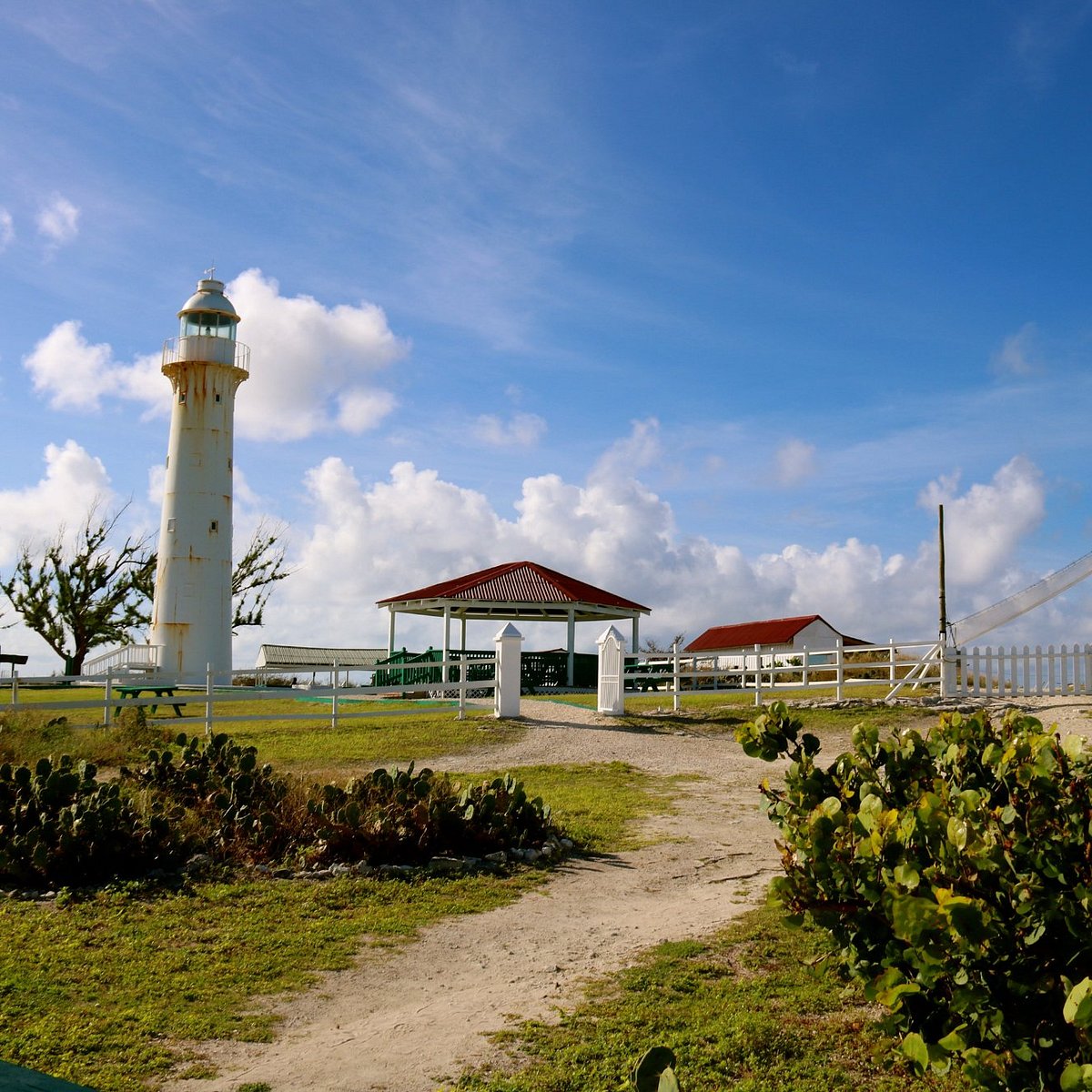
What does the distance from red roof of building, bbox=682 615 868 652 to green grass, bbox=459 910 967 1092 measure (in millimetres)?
35980

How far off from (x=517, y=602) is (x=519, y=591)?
1080mm

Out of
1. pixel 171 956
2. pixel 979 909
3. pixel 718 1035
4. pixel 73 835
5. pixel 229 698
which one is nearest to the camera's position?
pixel 979 909

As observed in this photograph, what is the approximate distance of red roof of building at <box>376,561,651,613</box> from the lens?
29.2m

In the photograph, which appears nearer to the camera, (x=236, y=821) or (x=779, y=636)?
(x=236, y=821)

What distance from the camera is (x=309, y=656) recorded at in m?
38.3

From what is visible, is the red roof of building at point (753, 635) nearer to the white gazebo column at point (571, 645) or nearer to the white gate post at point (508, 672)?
the white gazebo column at point (571, 645)

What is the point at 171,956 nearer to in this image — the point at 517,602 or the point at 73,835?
the point at 73,835

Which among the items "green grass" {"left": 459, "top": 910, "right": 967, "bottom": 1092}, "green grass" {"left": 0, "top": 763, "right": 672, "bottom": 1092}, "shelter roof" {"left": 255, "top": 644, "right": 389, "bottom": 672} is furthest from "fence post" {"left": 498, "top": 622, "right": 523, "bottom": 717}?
"shelter roof" {"left": 255, "top": 644, "right": 389, "bottom": 672}

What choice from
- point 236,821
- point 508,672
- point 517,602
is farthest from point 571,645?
point 236,821

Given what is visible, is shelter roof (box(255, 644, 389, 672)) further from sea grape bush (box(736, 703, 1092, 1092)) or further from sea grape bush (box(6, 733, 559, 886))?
sea grape bush (box(736, 703, 1092, 1092))

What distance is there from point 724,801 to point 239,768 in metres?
5.22

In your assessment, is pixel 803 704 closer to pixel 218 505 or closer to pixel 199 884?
pixel 199 884

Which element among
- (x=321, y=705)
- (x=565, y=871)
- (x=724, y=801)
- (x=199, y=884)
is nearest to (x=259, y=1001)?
(x=199, y=884)

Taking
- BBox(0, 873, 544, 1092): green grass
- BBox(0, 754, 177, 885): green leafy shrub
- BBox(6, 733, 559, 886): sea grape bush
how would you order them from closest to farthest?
BBox(0, 873, 544, 1092): green grass → BBox(0, 754, 177, 885): green leafy shrub → BBox(6, 733, 559, 886): sea grape bush
